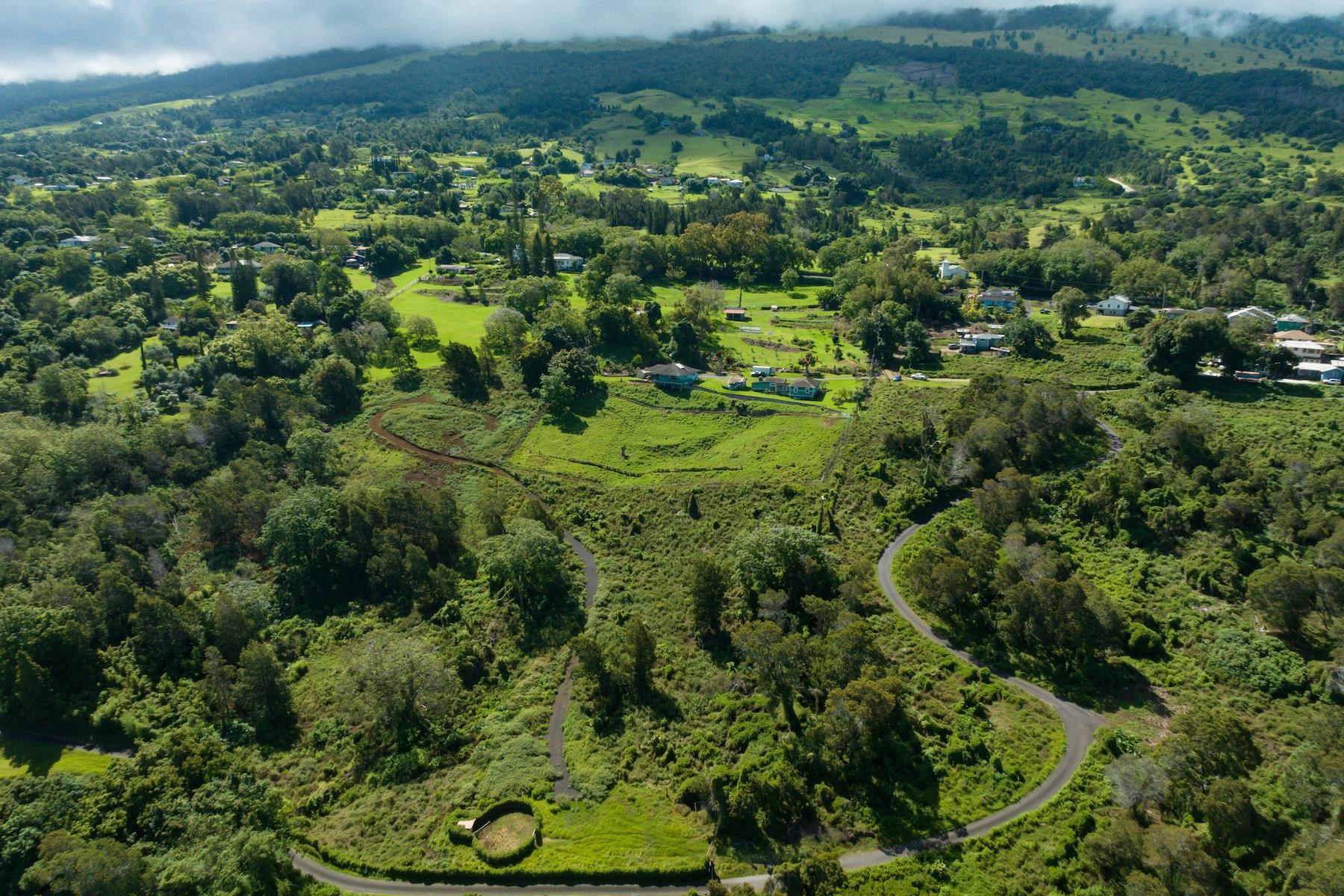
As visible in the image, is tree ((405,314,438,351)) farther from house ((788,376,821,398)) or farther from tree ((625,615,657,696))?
tree ((625,615,657,696))

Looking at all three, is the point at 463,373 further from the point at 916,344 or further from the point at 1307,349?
the point at 1307,349

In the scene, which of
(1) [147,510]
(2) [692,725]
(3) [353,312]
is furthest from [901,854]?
(3) [353,312]

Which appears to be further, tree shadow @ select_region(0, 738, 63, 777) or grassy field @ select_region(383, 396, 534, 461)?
grassy field @ select_region(383, 396, 534, 461)

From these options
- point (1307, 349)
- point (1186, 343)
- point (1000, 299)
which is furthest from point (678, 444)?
point (1307, 349)

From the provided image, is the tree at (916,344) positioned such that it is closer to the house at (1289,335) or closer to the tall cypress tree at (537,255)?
the house at (1289,335)

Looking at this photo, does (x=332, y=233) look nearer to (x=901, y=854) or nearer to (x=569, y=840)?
(x=569, y=840)

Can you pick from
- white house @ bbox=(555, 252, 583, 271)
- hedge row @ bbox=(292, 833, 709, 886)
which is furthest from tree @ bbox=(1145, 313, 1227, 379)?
white house @ bbox=(555, 252, 583, 271)
